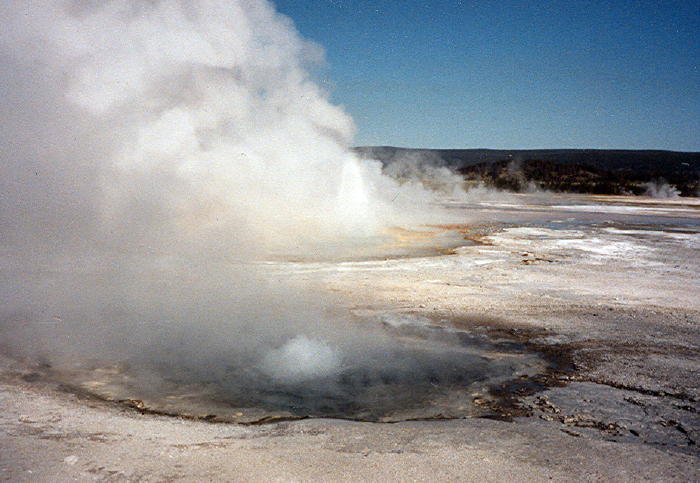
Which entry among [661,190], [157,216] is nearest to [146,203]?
[157,216]

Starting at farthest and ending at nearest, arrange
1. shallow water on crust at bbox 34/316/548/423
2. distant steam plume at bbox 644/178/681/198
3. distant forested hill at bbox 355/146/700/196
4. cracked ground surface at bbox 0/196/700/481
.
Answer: distant forested hill at bbox 355/146/700/196 → distant steam plume at bbox 644/178/681/198 → shallow water on crust at bbox 34/316/548/423 → cracked ground surface at bbox 0/196/700/481

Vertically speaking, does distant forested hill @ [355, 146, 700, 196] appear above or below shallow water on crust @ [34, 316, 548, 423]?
above

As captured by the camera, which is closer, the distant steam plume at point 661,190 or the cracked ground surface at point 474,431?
the cracked ground surface at point 474,431

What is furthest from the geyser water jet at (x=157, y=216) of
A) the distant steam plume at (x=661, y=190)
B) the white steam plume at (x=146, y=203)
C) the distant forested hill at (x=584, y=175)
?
the distant steam plume at (x=661, y=190)

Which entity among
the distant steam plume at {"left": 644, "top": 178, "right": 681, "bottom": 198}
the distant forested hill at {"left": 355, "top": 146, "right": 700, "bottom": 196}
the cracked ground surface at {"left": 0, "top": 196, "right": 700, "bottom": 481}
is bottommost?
the cracked ground surface at {"left": 0, "top": 196, "right": 700, "bottom": 481}

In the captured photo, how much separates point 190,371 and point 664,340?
442 cm

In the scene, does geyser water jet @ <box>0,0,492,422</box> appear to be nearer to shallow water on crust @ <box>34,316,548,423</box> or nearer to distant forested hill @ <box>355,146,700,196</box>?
shallow water on crust @ <box>34,316,548,423</box>

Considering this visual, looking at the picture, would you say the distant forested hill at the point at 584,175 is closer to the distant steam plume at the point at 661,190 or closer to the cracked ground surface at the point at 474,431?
the distant steam plume at the point at 661,190

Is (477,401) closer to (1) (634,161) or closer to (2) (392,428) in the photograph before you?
(2) (392,428)

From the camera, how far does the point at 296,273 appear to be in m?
9.25

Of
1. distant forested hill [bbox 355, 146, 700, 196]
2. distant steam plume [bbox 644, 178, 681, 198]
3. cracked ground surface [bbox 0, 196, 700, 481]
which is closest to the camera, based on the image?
cracked ground surface [bbox 0, 196, 700, 481]

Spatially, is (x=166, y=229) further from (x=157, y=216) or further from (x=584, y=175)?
(x=584, y=175)

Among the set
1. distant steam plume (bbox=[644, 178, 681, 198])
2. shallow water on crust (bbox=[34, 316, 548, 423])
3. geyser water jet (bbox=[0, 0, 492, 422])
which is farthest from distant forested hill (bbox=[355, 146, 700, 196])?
shallow water on crust (bbox=[34, 316, 548, 423])

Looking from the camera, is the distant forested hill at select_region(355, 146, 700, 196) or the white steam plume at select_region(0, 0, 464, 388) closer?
the white steam plume at select_region(0, 0, 464, 388)
